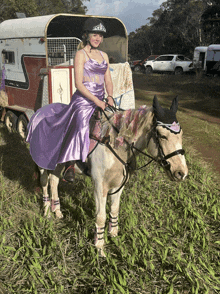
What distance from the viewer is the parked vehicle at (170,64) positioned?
24.6m

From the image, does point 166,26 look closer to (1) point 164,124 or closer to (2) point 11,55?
(2) point 11,55

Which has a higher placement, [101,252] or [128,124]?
[128,124]

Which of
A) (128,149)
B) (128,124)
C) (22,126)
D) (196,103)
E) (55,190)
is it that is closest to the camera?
(128,124)

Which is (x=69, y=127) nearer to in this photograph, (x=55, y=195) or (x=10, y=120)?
(x=55, y=195)

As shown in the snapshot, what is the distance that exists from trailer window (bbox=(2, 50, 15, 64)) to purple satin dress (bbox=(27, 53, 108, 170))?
17.4 ft

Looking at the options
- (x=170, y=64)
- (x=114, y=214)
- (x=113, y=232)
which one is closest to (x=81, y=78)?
(x=114, y=214)

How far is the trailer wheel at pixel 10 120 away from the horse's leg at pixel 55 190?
5015 mm

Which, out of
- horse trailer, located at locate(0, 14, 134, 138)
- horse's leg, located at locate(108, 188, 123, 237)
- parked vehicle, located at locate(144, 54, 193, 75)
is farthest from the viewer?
parked vehicle, located at locate(144, 54, 193, 75)

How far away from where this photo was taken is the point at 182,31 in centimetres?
3306

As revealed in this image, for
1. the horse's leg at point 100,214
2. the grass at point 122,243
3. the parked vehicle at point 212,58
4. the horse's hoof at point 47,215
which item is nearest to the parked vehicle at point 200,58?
the parked vehicle at point 212,58

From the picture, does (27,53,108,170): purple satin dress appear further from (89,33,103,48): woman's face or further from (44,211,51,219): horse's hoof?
(44,211,51,219): horse's hoof

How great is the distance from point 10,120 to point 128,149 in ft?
23.2

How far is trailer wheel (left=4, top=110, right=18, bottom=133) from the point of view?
8875mm

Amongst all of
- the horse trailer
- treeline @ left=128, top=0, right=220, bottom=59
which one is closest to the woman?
the horse trailer
